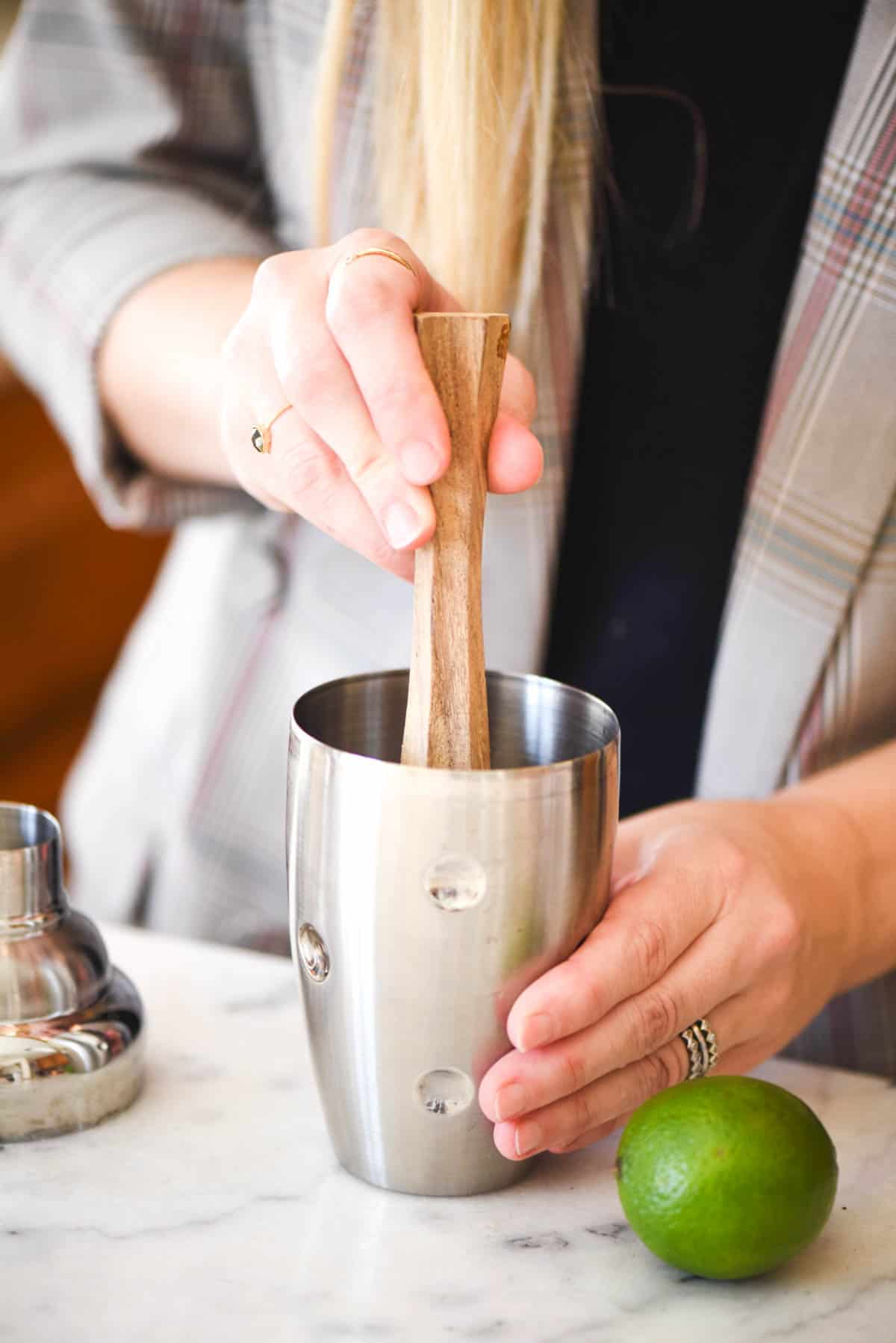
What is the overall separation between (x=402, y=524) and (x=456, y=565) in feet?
0.10

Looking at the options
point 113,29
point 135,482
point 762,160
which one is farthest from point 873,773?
point 113,29

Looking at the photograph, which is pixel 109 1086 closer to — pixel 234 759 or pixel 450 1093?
pixel 450 1093

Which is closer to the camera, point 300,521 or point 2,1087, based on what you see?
point 2,1087

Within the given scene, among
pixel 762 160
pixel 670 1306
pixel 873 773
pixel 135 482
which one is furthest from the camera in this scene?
pixel 135 482

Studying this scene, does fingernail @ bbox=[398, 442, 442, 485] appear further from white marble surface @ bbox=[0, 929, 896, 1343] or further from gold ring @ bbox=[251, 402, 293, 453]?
white marble surface @ bbox=[0, 929, 896, 1343]

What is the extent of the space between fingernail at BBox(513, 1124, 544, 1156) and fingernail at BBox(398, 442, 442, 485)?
254 millimetres

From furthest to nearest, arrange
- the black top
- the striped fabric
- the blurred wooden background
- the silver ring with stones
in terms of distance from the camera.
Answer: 1. the blurred wooden background
2. the black top
3. the striped fabric
4. the silver ring with stones

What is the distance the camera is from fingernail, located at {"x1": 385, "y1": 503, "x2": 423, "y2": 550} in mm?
519

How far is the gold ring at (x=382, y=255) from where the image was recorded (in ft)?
1.83

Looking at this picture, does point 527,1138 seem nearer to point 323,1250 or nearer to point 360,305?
point 323,1250

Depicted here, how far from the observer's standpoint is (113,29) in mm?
986

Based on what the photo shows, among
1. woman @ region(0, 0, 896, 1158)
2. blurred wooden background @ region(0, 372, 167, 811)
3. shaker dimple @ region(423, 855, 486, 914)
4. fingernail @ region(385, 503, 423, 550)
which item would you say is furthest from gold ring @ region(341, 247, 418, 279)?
blurred wooden background @ region(0, 372, 167, 811)

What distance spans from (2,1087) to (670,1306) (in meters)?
0.29

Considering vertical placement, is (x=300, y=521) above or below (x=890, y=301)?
below
